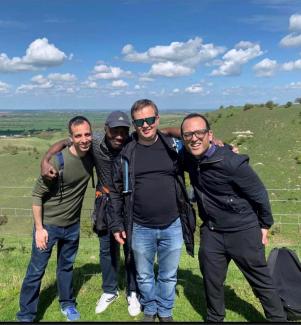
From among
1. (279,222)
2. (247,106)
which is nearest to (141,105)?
(279,222)

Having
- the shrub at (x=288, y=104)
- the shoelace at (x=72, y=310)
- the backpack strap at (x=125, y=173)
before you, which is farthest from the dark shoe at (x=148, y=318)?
A: the shrub at (x=288, y=104)

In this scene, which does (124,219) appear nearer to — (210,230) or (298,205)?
(210,230)

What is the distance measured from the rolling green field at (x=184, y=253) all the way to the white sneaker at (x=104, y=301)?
→ 0.07 metres

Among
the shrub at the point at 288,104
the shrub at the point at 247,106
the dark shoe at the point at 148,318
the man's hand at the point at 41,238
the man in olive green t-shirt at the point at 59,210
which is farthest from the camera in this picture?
the shrub at the point at 247,106

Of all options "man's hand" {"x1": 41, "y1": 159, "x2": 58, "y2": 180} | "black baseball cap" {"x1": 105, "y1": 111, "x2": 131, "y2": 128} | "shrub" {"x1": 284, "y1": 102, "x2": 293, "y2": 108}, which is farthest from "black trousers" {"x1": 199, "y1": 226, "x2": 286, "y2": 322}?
"shrub" {"x1": 284, "y1": 102, "x2": 293, "y2": 108}

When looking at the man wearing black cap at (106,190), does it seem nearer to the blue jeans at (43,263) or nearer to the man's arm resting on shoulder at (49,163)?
the man's arm resting on shoulder at (49,163)

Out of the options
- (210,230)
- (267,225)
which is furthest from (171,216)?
(267,225)

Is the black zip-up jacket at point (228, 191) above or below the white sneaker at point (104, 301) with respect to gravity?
above

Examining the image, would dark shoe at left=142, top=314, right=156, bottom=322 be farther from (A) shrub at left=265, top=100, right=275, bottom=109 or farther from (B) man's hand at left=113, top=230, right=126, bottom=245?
(A) shrub at left=265, top=100, right=275, bottom=109

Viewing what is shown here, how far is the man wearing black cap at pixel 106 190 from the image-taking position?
3975mm

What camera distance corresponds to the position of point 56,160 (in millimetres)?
4055

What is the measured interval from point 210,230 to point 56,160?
1.57 m

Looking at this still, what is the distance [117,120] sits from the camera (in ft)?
12.9

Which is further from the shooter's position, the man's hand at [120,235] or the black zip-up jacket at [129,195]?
the man's hand at [120,235]
